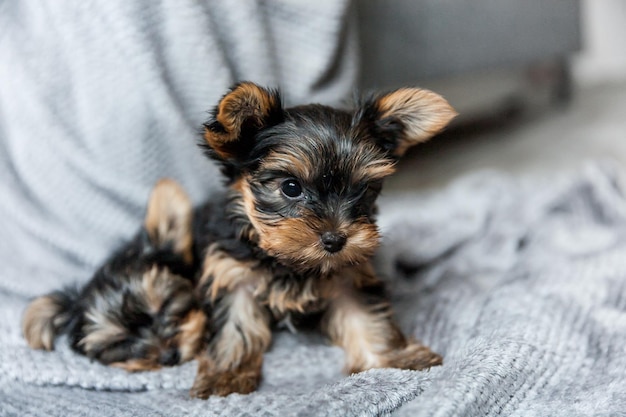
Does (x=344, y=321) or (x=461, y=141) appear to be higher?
(x=461, y=141)

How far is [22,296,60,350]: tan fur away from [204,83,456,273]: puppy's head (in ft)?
2.98

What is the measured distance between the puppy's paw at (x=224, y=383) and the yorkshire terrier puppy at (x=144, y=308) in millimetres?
203

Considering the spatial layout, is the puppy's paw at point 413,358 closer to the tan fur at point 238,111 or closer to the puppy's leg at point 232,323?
the puppy's leg at point 232,323

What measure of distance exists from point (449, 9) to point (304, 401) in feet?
9.38

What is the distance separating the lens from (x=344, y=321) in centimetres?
236

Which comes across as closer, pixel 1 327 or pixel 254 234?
pixel 254 234

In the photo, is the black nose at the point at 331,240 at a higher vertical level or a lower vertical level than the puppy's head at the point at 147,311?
higher

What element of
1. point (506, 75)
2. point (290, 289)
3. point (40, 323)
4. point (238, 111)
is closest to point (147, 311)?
point (40, 323)

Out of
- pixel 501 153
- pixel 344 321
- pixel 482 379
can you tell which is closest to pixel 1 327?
pixel 344 321

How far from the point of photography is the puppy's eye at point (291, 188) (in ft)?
6.63

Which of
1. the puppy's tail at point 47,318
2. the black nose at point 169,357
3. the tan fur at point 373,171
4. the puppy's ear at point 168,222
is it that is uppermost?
the tan fur at point 373,171

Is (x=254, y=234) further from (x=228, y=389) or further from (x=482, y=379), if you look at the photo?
(x=482, y=379)

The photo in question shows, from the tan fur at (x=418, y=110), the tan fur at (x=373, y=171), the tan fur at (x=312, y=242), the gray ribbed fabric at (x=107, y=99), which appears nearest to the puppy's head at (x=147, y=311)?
the gray ribbed fabric at (x=107, y=99)

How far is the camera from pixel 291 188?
2.03 meters
